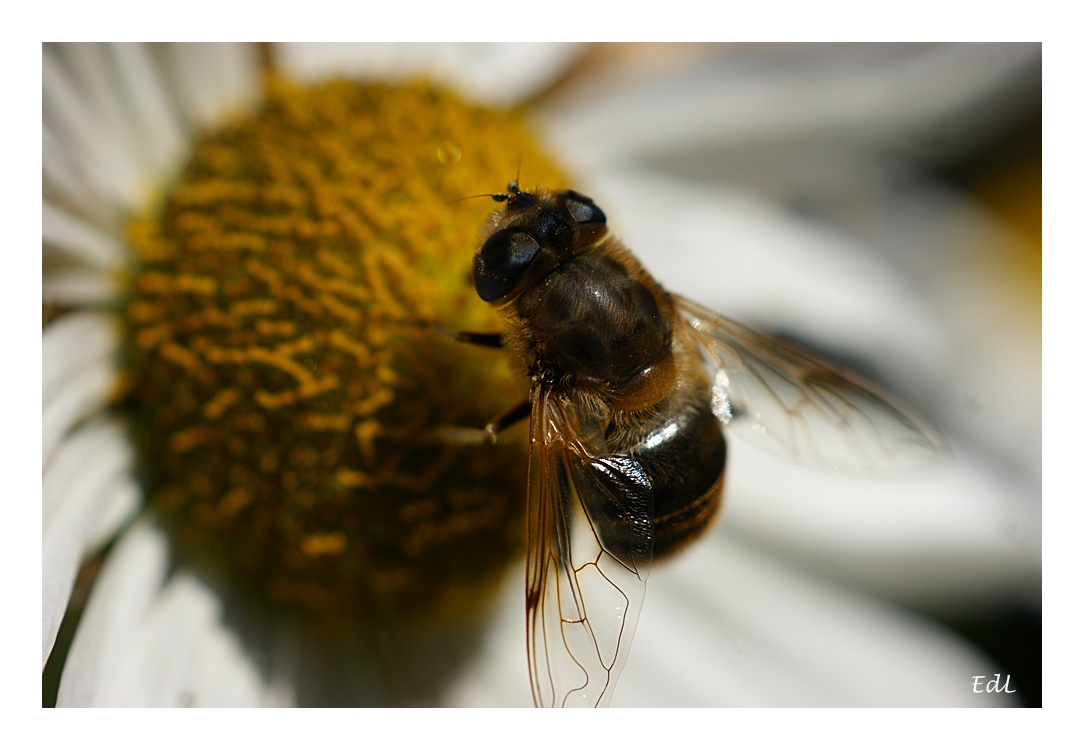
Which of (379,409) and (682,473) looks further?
(379,409)

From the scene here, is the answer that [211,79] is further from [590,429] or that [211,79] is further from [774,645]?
[774,645]

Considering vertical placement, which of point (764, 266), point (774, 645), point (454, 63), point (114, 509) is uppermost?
point (454, 63)

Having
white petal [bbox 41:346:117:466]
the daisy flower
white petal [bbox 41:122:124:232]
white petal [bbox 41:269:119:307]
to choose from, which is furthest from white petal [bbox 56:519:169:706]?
white petal [bbox 41:122:124:232]

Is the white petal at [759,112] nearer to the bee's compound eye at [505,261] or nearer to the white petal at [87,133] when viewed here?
the white petal at [87,133]

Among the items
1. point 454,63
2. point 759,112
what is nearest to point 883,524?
point 759,112

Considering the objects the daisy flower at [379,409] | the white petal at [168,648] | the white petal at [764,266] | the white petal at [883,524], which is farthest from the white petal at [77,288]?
the white petal at [883,524]

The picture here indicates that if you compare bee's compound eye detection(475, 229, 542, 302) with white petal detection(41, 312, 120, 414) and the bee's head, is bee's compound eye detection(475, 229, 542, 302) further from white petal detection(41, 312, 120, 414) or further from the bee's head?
white petal detection(41, 312, 120, 414)

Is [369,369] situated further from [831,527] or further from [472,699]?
[831,527]
